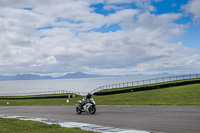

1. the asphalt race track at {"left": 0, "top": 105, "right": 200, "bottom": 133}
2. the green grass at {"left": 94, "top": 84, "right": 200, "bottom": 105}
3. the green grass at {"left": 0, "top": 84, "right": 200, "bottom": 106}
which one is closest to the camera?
the asphalt race track at {"left": 0, "top": 105, "right": 200, "bottom": 133}

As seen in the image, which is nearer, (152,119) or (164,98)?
(152,119)

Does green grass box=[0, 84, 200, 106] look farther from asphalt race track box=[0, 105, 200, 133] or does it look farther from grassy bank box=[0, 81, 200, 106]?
asphalt race track box=[0, 105, 200, 133]

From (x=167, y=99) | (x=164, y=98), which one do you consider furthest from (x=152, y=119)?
(x=164, y=98)

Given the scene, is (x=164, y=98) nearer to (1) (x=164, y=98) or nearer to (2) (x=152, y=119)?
(1) (x=164, y=98)

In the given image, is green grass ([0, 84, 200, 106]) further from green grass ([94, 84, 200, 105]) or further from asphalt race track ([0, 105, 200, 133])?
asphalt race track ([0, 105, 200, 133])

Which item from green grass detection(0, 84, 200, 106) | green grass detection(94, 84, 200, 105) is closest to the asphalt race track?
green grass detection(94, 84, 200, 105)

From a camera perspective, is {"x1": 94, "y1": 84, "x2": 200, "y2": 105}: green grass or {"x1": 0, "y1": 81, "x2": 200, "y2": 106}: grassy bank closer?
{"x1": 94, "y1": 84, "x2": 200, "y2": 105}: green grass

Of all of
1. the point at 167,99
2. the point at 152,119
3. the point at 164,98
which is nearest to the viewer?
the point at 152,119

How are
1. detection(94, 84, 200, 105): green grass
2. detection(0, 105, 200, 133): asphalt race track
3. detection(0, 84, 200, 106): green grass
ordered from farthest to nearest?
detection(0, 84, 200, 106): green grass → detection(94, 84, 200, 105): green grass → detection(0, 105, 200, 133): asphalt race track

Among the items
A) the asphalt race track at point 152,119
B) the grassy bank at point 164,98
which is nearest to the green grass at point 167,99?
the grassy bank at point 164,98

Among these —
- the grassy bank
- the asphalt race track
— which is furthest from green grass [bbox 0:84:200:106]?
the asphalt race track

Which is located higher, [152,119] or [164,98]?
[164,98]

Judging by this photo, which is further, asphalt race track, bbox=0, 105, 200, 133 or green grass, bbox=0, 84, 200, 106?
green grass, bbox=0, 84, 200, 106

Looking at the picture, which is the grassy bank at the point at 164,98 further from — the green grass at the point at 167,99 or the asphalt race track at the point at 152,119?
the asphalt race track at the point at 152,119
